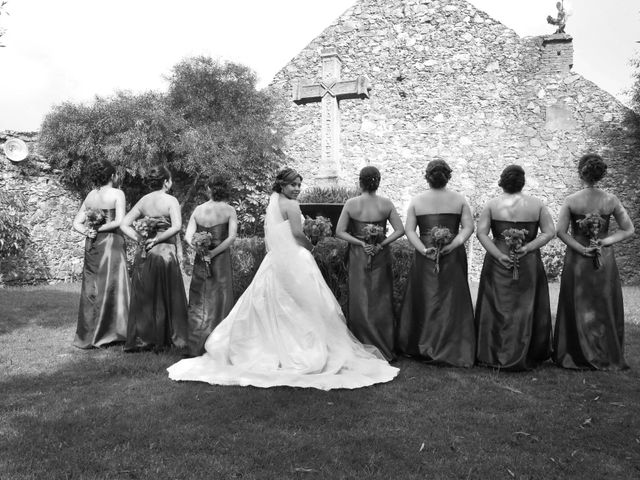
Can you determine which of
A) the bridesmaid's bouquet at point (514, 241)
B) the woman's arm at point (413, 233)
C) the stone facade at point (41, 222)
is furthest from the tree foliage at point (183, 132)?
the bridesmaid's bouquet at point (514, 241)

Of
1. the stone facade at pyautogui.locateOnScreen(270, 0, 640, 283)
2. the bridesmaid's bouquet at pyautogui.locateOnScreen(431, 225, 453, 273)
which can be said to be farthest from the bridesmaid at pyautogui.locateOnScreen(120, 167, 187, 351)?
the stone facade at pyautogui.locateOnScreen(270, 0, 640, 283)

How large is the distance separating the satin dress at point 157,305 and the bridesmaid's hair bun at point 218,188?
67cm

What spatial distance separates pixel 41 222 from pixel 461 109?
12.6 metres

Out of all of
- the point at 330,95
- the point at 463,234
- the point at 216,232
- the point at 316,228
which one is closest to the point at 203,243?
the point at 216,232

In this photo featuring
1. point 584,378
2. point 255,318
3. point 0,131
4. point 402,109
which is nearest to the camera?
point 584,378

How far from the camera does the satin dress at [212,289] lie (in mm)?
6305

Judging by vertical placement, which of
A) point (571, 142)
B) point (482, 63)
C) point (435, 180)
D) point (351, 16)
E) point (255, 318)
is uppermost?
point (351, 16)

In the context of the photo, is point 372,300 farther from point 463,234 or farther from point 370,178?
point 370,178

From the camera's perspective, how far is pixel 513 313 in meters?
5.73

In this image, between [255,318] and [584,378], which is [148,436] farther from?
[584,378]

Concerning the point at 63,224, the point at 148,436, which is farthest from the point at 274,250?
the point at 63,224

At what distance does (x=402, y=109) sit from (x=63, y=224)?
1072cm

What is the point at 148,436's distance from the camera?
12.7ft

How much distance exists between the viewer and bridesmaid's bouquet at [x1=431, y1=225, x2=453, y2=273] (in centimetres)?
578
